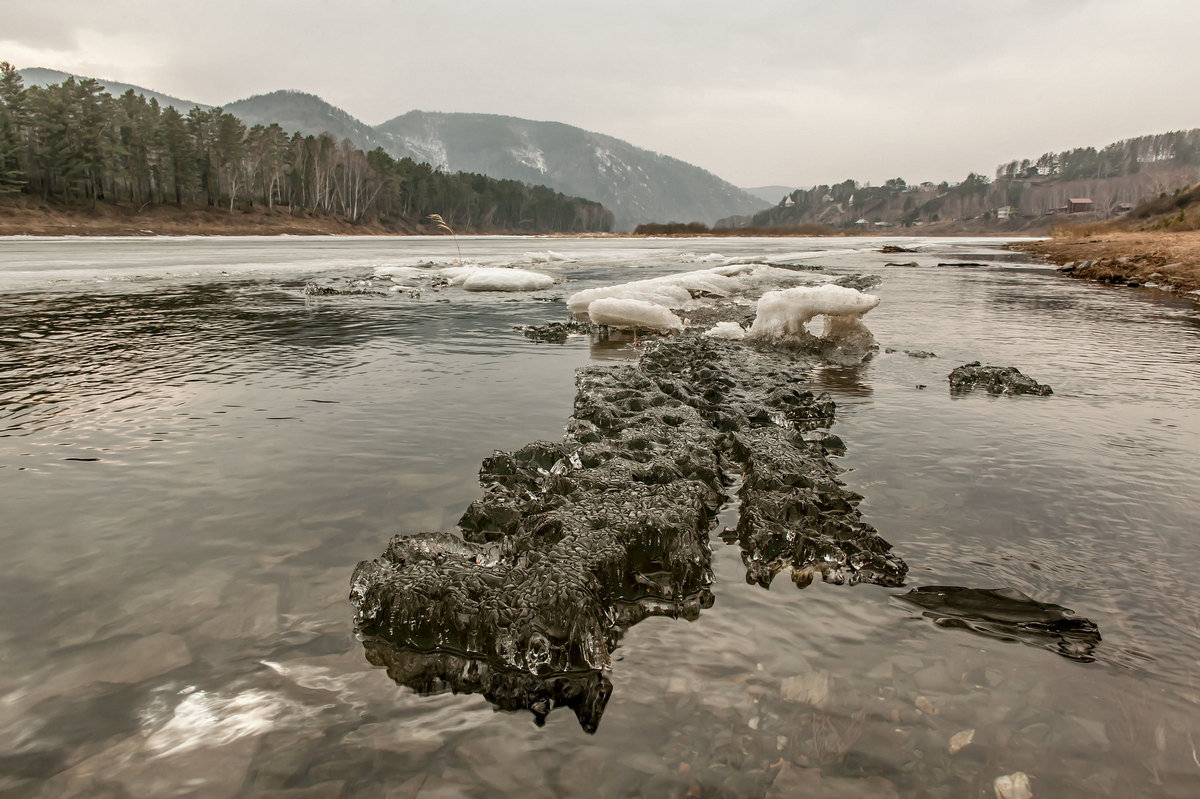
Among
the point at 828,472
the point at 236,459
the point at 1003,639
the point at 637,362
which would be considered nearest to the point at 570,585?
the point at 1003,639

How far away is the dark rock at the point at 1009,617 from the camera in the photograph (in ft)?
8.93

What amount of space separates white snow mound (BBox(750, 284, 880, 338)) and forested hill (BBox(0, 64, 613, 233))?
90.1 m

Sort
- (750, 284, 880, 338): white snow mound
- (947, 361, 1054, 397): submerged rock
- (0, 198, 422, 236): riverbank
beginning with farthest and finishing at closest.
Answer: (0, 198, 422, 236): riverbank < (750, 284, 880, 338): white snow mound < (947, 361, 1054, 397): submerged rock

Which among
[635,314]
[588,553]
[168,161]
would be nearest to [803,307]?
[635,314]

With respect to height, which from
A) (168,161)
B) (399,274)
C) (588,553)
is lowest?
(588,553)

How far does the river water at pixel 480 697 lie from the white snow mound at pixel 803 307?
6.91ft

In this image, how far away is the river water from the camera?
213 centimetres

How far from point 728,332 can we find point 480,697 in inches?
358

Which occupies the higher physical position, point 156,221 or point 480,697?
point 156,221

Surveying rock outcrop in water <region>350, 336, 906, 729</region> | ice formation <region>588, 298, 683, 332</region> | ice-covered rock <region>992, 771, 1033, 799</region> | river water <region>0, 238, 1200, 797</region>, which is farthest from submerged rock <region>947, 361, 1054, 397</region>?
ice-covered rock <region>992, 771, 1033, 799</region>

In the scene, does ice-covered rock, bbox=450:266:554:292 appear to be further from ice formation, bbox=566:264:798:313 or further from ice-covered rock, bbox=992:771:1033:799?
ice-covered rock, bbox=992:771:1033:799

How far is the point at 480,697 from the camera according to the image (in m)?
2.48

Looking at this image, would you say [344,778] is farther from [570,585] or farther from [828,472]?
[828,472]

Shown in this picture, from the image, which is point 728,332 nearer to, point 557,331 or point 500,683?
point 557,331
